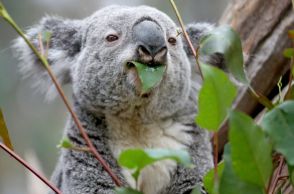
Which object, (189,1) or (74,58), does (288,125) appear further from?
(189,1)

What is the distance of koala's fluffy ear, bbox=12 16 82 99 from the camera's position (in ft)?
11.1

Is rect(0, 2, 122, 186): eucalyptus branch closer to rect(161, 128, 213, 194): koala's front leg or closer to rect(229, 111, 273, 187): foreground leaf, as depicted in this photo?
rect(229, 111, 273, 187): foreground leaf

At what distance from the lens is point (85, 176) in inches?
117

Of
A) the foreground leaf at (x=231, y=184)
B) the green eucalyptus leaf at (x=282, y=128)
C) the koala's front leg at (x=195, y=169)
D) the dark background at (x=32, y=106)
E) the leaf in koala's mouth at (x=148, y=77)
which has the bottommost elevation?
the dark background at (x=32, y=106)

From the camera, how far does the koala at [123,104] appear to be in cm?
288

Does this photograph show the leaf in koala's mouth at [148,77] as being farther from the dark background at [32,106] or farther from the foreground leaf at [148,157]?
the dark background at [32,106]

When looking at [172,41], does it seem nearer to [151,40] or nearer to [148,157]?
[151,40]

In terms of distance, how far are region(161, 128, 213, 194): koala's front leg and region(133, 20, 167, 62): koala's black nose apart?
829 millimetres

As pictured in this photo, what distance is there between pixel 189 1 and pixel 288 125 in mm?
11157

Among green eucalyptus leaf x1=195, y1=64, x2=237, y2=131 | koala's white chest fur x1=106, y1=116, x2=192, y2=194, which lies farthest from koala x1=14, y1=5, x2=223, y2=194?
green eucalyptus leaf x1=195, y1=64, x2=237, y2=131

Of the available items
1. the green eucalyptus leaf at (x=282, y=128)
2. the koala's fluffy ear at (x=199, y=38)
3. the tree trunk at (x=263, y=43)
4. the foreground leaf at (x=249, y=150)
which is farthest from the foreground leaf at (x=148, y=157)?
the tree trunk at (x=263, y=43)

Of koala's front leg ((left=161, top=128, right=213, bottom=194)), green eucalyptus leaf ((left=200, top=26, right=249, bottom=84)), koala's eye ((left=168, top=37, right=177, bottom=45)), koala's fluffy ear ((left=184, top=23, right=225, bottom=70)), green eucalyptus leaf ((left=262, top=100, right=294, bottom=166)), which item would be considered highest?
green eucalyptus leaf ((left=200, top=26, right=249, bottom=84))

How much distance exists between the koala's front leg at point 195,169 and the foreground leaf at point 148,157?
5.36ft

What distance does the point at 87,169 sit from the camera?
2.97 meters
